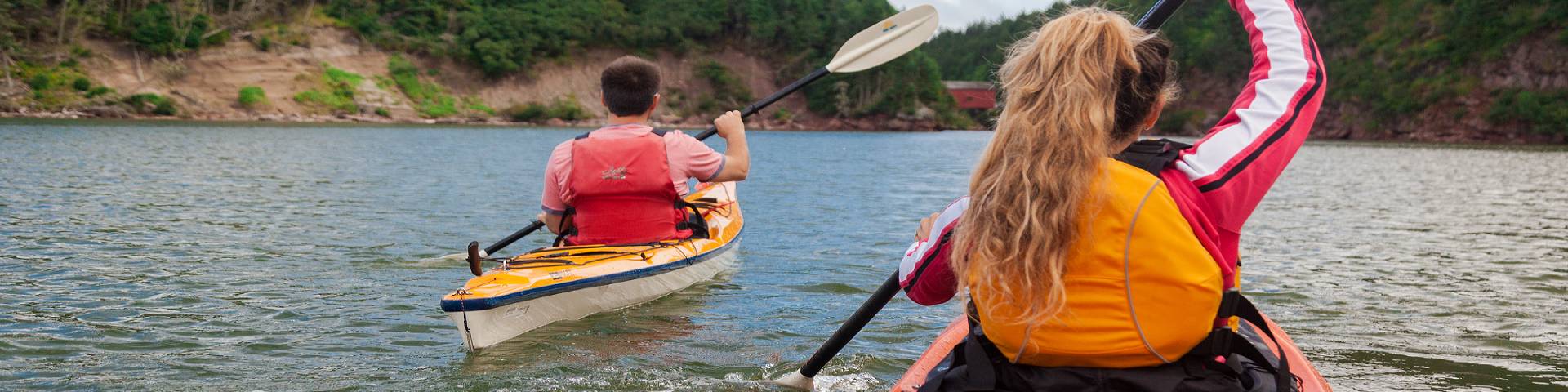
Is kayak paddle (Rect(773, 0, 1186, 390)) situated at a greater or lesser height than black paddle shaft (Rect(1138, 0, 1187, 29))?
lesser

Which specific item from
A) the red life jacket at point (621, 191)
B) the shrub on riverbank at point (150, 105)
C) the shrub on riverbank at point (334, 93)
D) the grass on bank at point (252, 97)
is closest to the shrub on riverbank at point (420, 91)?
the shrub on riverbank at point (334, 93)

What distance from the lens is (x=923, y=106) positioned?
87.2 m

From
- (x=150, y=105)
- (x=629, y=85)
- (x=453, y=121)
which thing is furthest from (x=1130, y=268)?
(x=453, y=121)

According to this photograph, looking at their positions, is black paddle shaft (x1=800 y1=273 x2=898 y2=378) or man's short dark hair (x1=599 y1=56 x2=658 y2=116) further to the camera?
man's short dark hair (x1=599 y1=56 x2=658 y2=116)

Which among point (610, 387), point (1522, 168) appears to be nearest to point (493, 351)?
point (610, 387)

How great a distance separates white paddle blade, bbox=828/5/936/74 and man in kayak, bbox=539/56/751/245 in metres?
0.95

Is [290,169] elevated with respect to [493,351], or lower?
lower

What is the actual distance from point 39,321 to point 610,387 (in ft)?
11.4

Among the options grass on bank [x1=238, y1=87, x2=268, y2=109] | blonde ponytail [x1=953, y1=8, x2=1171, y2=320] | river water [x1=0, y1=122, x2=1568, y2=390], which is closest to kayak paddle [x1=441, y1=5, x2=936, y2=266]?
river water [x1=0, y1=122, x2=1568, y2=390]

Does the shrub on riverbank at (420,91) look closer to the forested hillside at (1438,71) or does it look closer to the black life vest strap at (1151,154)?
the forested hillside at (1438,71)

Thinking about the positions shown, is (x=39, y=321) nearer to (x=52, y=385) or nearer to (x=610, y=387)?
(x=52, y=385)

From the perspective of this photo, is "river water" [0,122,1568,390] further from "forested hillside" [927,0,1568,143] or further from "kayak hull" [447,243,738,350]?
"forested hillside" [927,0,1568,143]

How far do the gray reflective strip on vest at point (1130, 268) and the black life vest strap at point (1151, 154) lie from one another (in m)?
0.12

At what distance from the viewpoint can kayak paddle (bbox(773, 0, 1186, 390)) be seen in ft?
11.2
